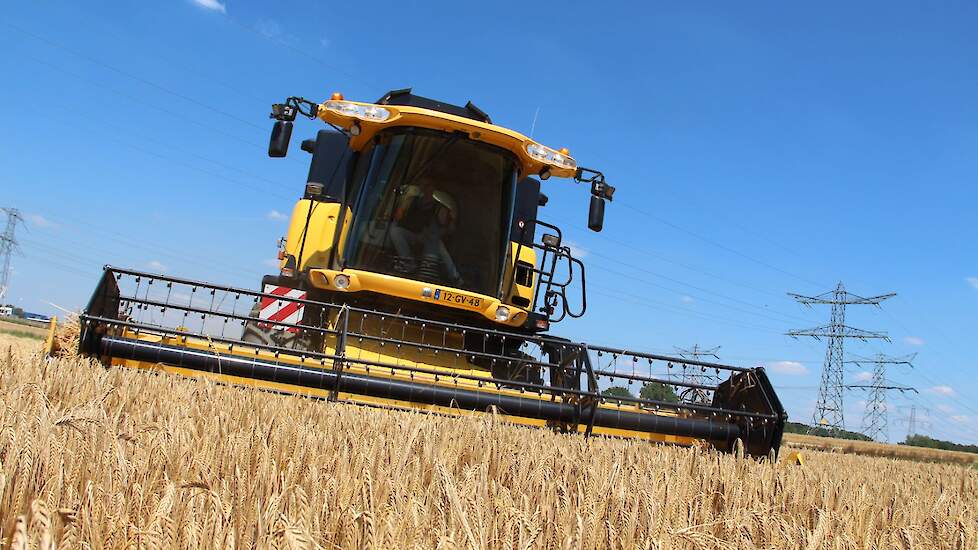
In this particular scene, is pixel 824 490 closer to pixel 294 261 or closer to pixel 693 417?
pixel 693 417

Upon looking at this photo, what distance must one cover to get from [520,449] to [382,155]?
4119 millimetres

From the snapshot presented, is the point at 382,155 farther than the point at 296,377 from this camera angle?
Yes

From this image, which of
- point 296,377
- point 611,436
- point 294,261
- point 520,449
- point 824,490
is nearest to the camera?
point 824,490

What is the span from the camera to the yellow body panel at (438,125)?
636cm

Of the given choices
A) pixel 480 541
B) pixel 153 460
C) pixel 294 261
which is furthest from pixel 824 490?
pixel 294 261

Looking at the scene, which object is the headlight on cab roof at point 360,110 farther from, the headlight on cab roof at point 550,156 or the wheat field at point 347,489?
the wheat field at point 347,489

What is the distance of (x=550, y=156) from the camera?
22.3 feet

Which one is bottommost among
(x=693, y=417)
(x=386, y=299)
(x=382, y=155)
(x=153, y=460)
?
(x=153, y=460)

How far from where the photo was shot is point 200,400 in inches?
123

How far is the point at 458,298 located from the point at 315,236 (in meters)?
1.68

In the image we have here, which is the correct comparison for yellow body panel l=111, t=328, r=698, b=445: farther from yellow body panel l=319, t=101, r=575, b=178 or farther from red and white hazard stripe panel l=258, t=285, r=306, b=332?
yellow body panel l=319, t=101, r=575, b=178

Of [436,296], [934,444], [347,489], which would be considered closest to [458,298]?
[436,296]

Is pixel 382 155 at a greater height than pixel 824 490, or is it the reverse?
pixel 382 155

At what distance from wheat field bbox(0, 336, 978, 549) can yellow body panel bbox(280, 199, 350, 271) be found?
3469 millimetres
